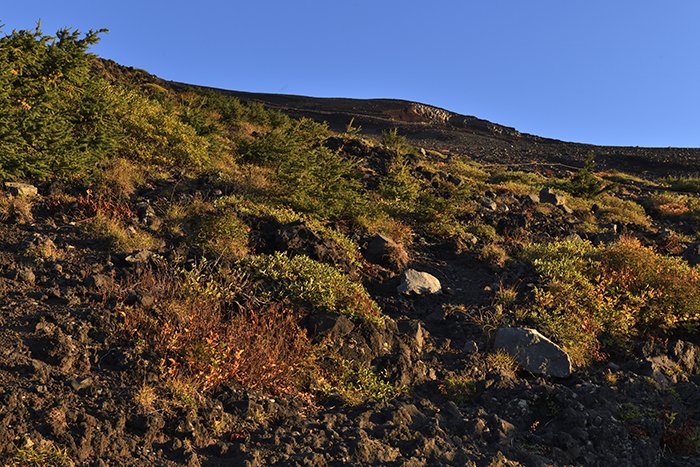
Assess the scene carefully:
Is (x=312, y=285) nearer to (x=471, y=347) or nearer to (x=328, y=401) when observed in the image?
(x=328, y=401)

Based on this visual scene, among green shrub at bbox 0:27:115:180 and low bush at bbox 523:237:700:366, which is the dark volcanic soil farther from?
green shrub at bbox 0:27:115:180

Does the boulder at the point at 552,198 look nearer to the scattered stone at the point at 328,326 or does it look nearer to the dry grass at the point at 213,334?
the scattered stone at the point at 328,326

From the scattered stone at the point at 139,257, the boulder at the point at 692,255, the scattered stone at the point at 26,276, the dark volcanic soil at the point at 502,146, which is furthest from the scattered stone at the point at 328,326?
the dark volcanic soil at the point at 502,146

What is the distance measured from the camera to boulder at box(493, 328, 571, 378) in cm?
573

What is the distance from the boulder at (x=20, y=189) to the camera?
7047mm

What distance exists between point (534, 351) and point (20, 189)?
7448 mm

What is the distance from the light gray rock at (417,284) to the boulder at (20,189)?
5667 millimetres

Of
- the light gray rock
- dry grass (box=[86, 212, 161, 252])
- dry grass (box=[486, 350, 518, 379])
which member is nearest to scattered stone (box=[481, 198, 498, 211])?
the light gray rock

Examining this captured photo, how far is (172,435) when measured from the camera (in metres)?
3.59

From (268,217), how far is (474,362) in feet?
13.9

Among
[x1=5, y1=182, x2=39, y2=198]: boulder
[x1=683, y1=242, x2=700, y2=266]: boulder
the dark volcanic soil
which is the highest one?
the dark volcanic soil

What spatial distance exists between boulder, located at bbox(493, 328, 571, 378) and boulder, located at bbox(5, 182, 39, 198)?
694 cm

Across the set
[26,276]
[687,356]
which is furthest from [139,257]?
[687,356]

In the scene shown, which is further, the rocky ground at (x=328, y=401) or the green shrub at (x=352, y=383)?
the green shrub at (x=352, y=383)
